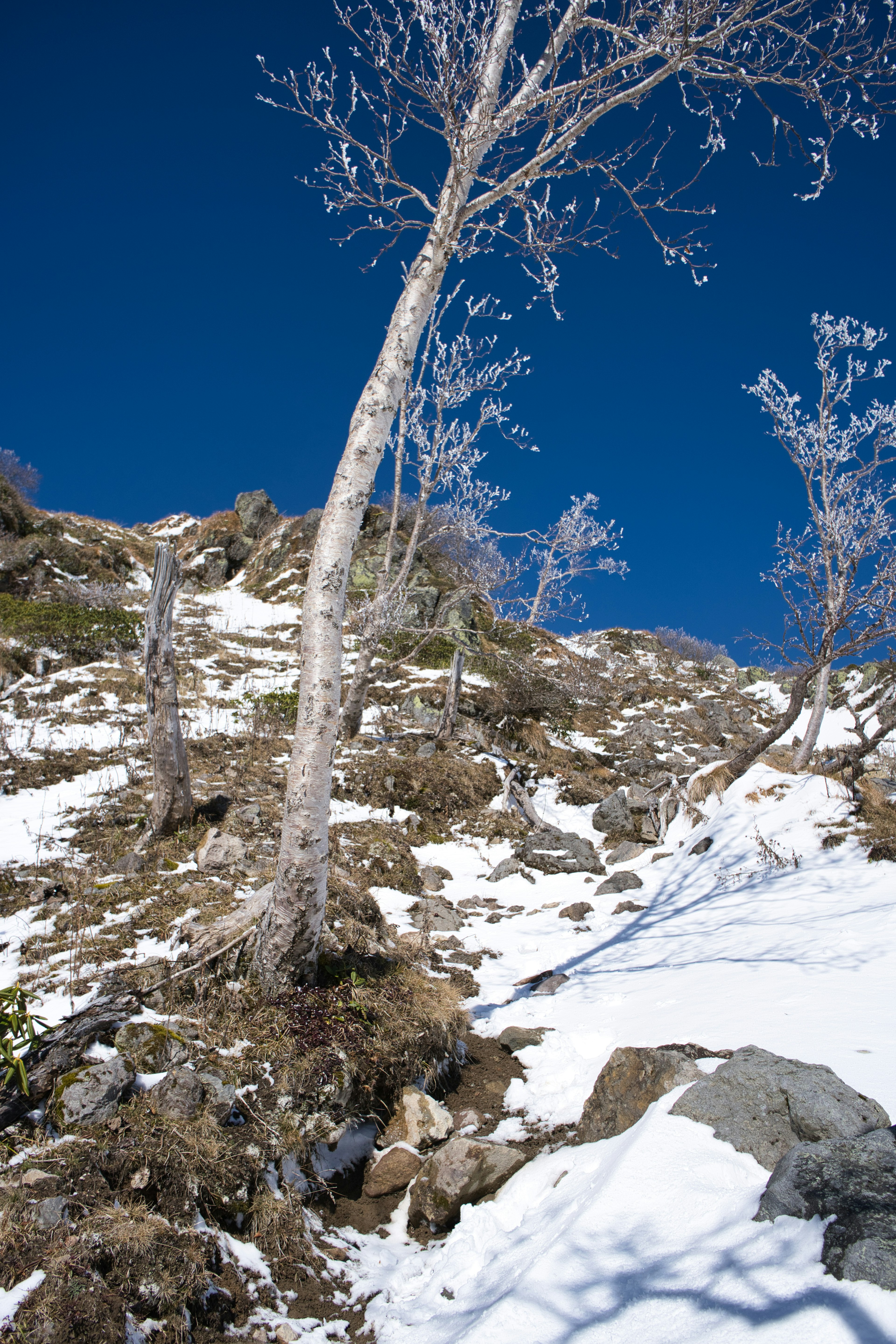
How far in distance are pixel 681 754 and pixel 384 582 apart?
891 cm

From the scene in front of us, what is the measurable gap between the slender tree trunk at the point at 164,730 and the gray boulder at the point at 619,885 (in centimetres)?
555

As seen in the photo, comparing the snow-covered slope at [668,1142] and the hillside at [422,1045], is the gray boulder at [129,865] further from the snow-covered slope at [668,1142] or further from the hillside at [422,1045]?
the snow-covered slope at [668,1142]

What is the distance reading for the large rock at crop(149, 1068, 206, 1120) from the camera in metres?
3.06

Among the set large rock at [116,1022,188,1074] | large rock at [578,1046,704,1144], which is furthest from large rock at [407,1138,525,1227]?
large rock at [116,1022,188,1074]

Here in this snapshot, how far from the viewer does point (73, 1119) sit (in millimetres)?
2926

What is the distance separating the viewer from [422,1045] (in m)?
4.25

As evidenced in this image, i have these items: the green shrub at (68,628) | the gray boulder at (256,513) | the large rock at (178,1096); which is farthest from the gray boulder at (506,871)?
the gray boulder at (256,513)

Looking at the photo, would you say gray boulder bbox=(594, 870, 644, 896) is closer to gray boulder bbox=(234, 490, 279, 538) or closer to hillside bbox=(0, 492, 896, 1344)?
hillside bbox=(0, 492, 896, 1344)

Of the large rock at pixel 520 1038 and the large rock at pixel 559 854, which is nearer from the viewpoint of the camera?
the large rock at pixel 520 1038

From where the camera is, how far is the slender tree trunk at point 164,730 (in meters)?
7.31

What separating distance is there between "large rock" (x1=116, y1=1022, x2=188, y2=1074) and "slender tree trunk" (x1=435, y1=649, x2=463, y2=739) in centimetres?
1041

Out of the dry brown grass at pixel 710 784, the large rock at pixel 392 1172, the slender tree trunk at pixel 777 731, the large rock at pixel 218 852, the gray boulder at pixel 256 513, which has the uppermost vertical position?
the gray boulder at pixel 256 513

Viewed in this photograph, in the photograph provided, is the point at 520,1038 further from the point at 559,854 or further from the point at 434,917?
the point at 559,854

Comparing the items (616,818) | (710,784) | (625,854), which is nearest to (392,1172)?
(625,854)
